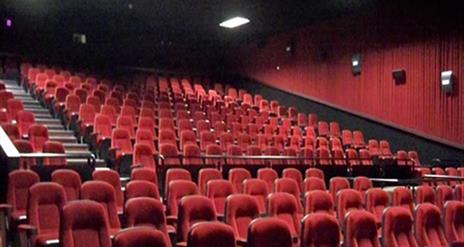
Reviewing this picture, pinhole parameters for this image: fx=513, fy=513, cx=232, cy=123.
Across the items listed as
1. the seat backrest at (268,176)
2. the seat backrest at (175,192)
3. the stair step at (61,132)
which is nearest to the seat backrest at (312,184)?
the seat backrest at (268,176)

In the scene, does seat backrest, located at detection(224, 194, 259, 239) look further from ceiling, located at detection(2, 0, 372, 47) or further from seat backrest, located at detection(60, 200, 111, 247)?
ceiling, located at detection(2, 0, 372, 47)

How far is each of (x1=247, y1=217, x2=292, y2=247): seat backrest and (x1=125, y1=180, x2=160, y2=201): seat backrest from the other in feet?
3.55

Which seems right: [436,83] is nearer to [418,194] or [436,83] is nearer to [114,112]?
[418,194]

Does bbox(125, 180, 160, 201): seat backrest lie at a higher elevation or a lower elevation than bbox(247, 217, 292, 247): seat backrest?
higher

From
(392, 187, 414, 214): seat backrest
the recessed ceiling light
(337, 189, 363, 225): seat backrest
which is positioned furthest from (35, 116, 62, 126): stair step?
the recessed ceiling light

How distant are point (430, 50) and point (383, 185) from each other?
10.8ft

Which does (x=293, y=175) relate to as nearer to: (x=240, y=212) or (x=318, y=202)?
(x=318, y=202)

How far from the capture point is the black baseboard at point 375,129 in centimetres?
779

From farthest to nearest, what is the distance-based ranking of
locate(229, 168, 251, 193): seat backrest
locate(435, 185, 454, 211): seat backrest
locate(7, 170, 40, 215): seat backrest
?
1. locate(435, 185, 454, 211): seat backrest
2. locate(229, 168, 251, 193): seat backrest
3. locate(7, 170, 40, 215): seat backrest

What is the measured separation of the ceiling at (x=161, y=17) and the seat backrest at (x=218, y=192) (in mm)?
5458

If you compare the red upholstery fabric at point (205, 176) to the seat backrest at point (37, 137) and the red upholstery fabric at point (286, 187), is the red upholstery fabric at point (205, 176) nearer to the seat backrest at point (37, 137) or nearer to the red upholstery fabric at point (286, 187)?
the red upholstery fabric at point (286, 187)

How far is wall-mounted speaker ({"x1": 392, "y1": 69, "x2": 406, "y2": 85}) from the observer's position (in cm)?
838

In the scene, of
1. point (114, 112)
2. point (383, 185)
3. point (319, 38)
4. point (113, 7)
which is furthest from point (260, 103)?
point (383, 185)

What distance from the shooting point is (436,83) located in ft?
26.0
